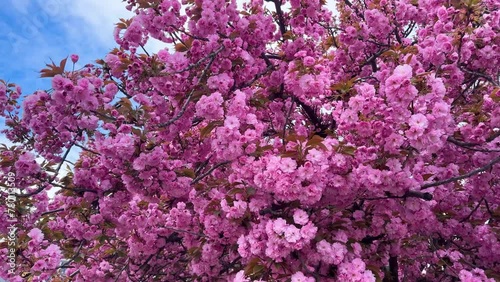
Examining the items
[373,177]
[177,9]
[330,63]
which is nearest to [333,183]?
[373,177]

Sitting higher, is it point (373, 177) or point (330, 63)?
point (330, 63)

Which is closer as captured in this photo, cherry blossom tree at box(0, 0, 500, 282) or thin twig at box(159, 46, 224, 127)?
cherry blossom tree at box(0, 0, 500, 282)

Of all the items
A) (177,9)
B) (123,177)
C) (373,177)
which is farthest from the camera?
(177,9)

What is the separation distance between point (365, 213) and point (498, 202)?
204 centimetres

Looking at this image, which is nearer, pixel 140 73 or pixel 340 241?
pixel 340 241

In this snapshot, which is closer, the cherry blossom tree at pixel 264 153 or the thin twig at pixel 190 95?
the cherry blossom tree at pixel 264 153

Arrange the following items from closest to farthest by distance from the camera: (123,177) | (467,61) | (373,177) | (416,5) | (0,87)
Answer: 1. (373,177)
2. (123,177)
3. (467,61)
4. (0,87)
5. (416,5)

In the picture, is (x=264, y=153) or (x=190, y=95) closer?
(x=264, y=153)

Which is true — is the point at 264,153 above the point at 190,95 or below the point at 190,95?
below

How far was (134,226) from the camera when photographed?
4.94 metres

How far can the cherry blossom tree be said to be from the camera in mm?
3426

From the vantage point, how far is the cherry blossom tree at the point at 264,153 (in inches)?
135

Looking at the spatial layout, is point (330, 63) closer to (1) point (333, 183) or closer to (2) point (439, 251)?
(2) point (439, 251)

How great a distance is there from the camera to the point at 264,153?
376 centimetres
